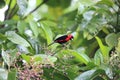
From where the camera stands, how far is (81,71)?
3.70 feet

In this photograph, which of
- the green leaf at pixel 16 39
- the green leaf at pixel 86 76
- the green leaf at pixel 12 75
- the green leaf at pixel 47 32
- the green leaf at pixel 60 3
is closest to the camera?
the green leaf at pixel 12 75

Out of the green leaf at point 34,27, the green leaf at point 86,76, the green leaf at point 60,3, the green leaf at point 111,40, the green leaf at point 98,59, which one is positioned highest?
the green leaf at point 60,3

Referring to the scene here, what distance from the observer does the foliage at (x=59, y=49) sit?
100 cm

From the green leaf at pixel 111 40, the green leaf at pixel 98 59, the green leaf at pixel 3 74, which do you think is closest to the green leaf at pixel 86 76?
the green leaf at pixel 98 59

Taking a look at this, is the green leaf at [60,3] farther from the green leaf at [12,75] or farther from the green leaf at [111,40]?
the green leaf at [12,75]

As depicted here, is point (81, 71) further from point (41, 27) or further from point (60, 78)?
point (41, 27)

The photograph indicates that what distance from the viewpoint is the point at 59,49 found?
1.15 m

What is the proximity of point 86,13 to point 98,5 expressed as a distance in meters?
0.07

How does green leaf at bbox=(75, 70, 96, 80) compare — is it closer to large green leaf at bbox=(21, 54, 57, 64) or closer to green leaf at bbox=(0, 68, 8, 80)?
large green leaf at bbox=(21, 54, 57, 64)

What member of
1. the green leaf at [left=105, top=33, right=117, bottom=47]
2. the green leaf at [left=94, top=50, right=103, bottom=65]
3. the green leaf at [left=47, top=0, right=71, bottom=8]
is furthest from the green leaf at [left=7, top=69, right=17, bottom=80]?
the green leaf at [left=47, top=0, right=71, bottom=8]

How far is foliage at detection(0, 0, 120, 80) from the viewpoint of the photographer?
39.2 inches

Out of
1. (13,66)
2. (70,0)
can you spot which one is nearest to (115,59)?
(13,66)

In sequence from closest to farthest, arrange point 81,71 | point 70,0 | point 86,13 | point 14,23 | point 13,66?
point 13,66 → point 81,71 → point 14,23 → point 86,13 → point 70,0

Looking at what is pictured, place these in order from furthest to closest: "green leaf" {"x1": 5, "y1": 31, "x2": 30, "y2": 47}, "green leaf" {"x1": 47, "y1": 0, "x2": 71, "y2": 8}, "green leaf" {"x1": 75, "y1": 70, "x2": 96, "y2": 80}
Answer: "green leaf" {"x1": 47, "y1": 0, "x2": 71, "y2": 8}, "green leaf" {"x1": 5, "y1": 31, "x2": 30, "y2": 47}, "green leaf" {"x1": 75, "y1": 70, "x2": 96, "y2": 80}
